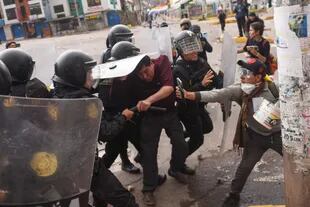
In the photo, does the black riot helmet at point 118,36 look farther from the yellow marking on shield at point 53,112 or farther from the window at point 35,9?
the window at point 35,9

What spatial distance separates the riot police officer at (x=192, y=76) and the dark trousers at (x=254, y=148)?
2.97 ft

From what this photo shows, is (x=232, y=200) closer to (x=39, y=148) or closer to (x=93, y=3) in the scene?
(x=39, y=148)

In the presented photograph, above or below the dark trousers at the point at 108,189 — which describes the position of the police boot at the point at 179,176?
below

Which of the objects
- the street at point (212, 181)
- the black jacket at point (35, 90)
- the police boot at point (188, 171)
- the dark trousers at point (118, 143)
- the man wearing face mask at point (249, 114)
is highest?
the black jacket at point (35, 90)

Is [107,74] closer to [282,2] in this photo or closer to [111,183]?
[111,183]

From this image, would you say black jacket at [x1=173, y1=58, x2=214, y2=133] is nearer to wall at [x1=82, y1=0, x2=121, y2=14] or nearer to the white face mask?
the white face mask

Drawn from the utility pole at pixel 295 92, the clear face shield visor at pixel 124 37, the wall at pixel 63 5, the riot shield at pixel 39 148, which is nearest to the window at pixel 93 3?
the wall at pixel 63 5

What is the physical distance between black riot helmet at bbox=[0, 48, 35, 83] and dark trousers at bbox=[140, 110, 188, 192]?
1227 millimetres

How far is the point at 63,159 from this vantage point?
2.53 m

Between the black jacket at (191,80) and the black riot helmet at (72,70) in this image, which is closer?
the black riot helmet at (72,70)

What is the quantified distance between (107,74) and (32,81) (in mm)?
694

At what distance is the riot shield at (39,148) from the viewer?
8.00ft

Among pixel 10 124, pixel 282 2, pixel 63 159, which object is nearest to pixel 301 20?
pixel 282 2

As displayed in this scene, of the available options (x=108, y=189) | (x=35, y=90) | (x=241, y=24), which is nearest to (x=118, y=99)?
(x=35, y=90)
